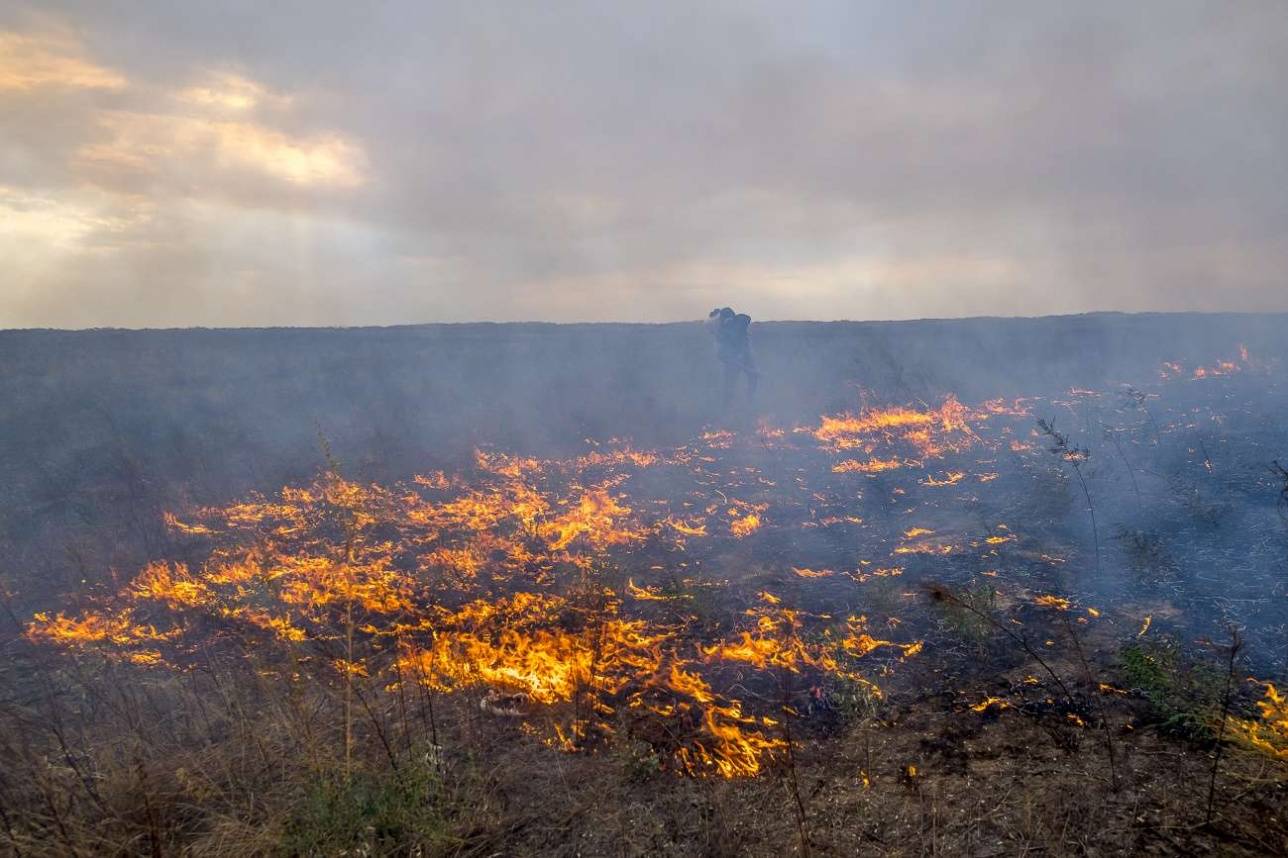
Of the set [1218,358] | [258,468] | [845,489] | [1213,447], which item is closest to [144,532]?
[258,468]

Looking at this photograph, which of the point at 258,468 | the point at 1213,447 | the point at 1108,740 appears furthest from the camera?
the point at 258,468

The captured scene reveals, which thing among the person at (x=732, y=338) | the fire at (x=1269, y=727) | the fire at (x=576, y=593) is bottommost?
the fire at (x=576, y=593)

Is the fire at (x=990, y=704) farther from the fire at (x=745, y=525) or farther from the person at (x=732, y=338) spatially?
the person at (x=732, y=338)

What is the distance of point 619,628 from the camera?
7.59 metres

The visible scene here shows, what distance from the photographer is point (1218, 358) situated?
3166cm

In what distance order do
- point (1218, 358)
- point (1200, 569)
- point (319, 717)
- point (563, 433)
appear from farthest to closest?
point (1218, 358)
point (563, 433)
point (1200, 569)
point (319, 717)

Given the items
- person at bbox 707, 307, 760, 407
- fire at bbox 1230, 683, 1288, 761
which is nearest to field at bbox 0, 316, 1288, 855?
fire at bbox 1230, 683, 1288, 761

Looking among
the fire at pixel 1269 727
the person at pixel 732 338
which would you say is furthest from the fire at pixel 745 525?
the person at pixel 732 338

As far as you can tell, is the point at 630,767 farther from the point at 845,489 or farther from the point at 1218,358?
the point at 1218,358

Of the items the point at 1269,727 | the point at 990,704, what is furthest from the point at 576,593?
the point at 1269,727

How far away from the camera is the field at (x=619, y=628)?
4145 millimetres

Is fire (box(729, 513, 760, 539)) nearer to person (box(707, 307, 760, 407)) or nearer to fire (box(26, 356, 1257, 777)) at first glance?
fire (box(26, 356, 1257, 777))

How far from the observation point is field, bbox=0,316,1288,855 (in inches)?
163

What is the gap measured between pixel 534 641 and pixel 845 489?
883 centimetres
